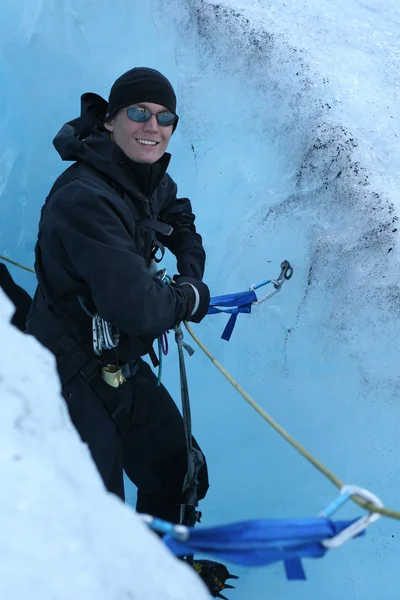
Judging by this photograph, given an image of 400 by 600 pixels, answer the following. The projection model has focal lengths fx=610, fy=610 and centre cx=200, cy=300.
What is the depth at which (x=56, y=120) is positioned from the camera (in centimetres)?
304

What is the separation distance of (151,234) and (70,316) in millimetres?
333

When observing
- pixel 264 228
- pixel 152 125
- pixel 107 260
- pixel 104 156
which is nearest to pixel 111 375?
pixel 107 260

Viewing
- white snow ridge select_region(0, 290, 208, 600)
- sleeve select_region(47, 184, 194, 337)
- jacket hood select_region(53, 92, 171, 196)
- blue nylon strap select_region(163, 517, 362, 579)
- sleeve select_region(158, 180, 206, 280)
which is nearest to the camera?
white snow ridge select_region(0, 290, 208, 600)

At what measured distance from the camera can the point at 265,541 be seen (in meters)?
0.92

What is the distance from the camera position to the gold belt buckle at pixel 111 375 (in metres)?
1.80

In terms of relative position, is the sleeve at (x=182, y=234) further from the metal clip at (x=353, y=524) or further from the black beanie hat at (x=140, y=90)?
the metal clip at (x=353, y=524)

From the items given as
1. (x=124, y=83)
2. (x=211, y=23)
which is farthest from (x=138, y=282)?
(x=211, y=23)

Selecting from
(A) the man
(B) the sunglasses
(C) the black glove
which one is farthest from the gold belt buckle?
(B) the sunglasses

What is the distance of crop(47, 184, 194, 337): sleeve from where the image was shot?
146 centimetres

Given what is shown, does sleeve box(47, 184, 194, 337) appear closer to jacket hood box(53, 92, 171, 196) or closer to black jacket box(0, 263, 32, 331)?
jacket hood box(53, 92, 171, 196)

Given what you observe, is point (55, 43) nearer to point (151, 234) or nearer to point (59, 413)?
point (151, 234)

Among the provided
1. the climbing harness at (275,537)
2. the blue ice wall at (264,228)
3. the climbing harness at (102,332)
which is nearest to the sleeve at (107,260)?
the climbing harness at (102,332)

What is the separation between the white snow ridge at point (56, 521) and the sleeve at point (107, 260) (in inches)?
20.5

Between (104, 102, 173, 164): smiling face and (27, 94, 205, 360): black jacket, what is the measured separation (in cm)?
3
